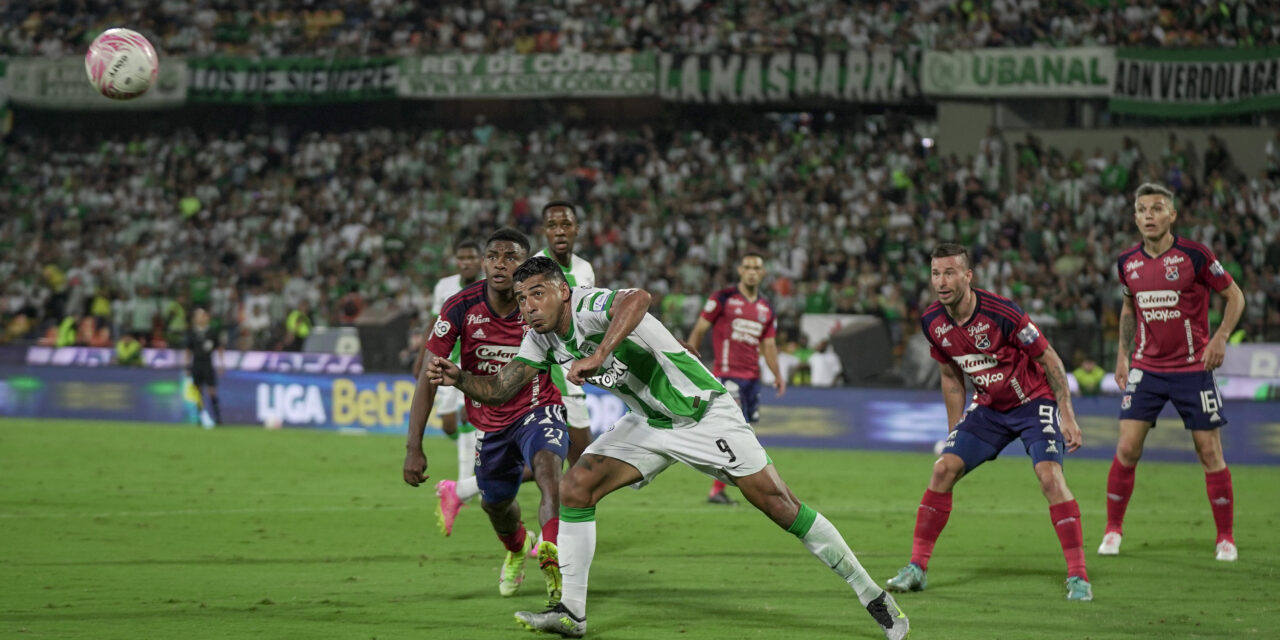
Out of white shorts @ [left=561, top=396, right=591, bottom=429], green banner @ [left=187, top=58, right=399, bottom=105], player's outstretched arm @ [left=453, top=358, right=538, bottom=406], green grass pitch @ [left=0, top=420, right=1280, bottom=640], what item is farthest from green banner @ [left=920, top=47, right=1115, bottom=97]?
player's outstretched arm @ [left=453, top=358, right=538, bottom=406]

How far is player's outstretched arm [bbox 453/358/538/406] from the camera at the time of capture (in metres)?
7.62

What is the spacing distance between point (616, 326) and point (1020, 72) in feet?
87.1

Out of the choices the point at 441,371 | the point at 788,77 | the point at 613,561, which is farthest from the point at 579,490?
the point at 788,77

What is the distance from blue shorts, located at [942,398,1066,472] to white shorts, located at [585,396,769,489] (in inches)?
84.4

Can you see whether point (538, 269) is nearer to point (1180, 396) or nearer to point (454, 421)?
point (1180, 396)

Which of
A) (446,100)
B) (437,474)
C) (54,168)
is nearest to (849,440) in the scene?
(437,474)

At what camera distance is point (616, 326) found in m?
6.94

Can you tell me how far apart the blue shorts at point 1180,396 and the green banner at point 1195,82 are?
827 inches

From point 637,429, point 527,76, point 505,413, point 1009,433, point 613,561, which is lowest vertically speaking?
point 613,561

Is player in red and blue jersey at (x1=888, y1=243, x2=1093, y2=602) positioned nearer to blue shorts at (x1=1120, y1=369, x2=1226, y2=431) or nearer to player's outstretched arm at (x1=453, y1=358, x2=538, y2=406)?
blue shorts at (x1=1120, y1=369, x2=1226, y2=431)

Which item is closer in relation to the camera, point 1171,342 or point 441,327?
point 441,327

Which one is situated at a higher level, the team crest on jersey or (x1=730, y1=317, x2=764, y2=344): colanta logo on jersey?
the team crest on jersey

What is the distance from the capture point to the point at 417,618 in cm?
799

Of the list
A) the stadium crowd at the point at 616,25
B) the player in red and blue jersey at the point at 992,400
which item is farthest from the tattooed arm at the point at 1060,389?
the stadium crowd at the point at 616,25
